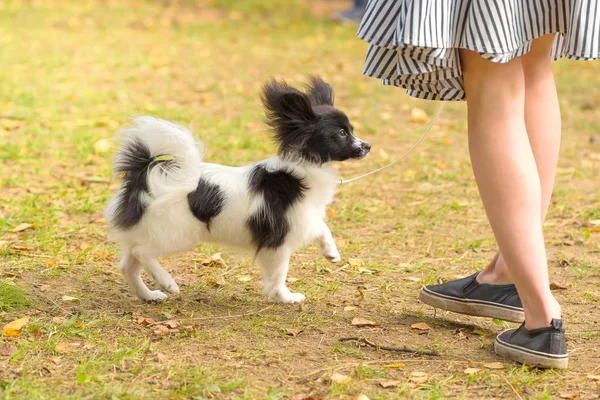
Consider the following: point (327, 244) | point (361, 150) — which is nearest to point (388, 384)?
point (327, 244)

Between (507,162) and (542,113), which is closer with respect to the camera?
(507,162)

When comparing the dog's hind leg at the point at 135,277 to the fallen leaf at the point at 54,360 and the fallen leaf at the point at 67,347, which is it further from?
the fallen leaf at the point at 54,360

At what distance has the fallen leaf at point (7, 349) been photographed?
2727 mm

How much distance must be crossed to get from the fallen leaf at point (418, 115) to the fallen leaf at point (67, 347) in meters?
4.96

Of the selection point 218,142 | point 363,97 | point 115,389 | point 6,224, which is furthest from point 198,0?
point 115,389

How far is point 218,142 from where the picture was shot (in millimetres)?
6215

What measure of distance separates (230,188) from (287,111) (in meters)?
0.39

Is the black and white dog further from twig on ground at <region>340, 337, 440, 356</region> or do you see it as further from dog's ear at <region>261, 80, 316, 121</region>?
twig on ground at <region>340, 337, 440, 356</region>

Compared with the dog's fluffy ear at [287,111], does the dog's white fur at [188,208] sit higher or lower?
lower

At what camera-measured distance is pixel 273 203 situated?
3.27 metres

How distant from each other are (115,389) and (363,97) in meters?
6.16

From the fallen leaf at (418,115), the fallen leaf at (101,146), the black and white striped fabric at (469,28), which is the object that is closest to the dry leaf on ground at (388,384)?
the black and white striped fabric at (469,28)

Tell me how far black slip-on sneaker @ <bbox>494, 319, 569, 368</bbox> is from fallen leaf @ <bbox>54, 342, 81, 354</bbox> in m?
1.50

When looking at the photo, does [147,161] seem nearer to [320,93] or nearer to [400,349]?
[320,93]
